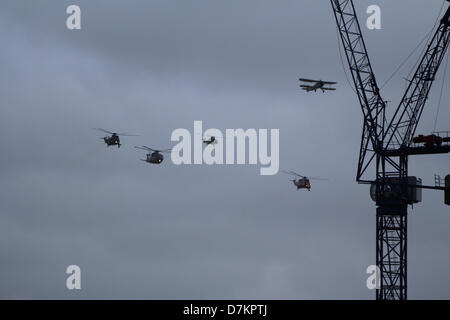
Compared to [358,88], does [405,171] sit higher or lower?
lower

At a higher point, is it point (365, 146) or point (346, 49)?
point (346, 49)
